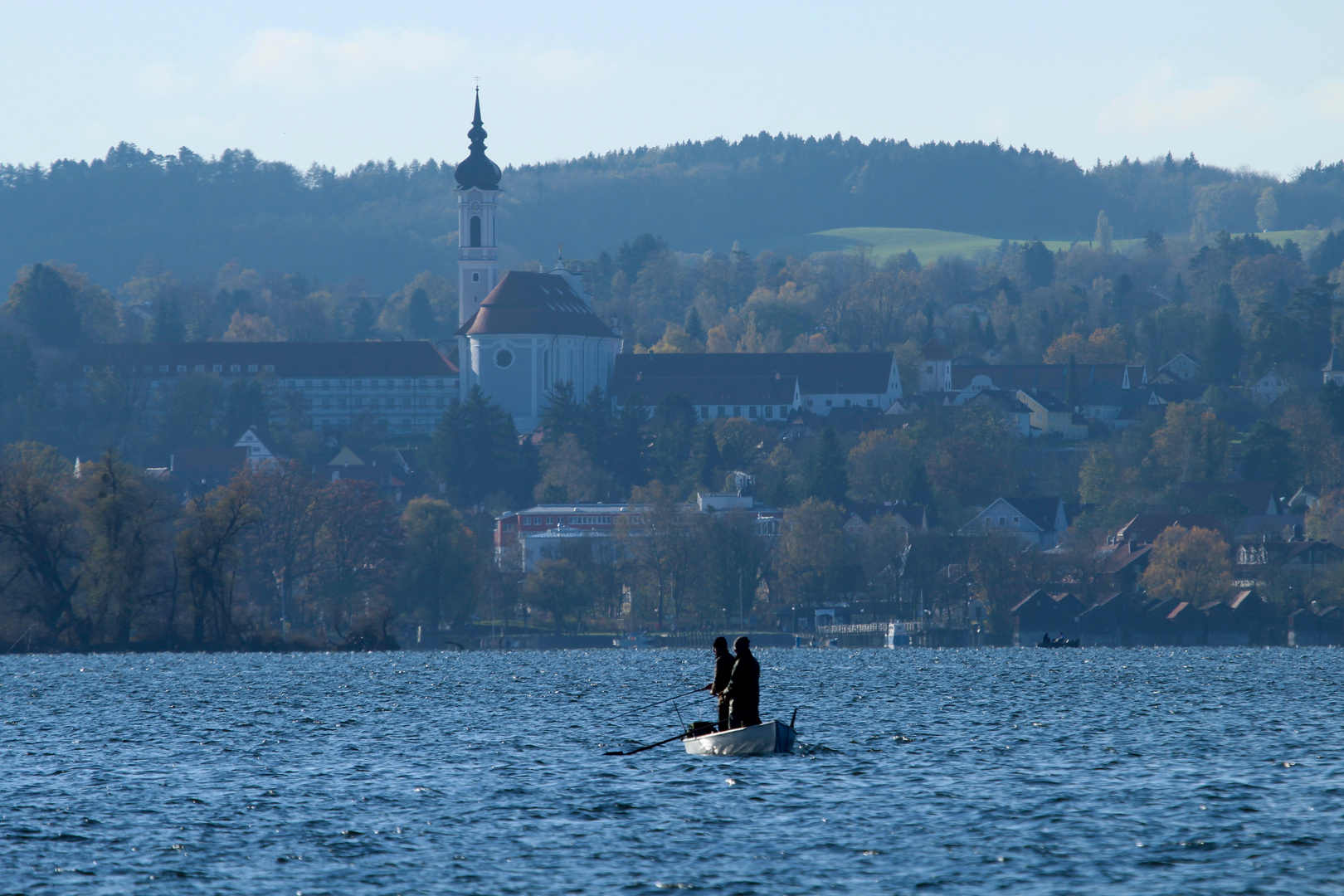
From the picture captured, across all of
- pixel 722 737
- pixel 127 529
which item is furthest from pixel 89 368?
pixel 722 737

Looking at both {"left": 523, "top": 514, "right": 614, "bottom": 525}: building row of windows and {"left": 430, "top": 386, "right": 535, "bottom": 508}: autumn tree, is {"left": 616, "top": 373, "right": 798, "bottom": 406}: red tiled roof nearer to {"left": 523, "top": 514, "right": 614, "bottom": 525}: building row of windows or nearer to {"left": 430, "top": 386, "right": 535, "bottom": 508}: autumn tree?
{"left": 430, "top": 386, "right": 535, "bottom": 508}: autumn tree

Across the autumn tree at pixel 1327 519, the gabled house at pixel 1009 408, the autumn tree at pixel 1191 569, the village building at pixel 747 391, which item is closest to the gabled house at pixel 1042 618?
the autumn tree at pixel 1191 569

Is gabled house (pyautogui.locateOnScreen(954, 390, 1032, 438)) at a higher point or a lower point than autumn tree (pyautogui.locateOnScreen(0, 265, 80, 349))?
lower

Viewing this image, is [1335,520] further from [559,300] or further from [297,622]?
[559,300]

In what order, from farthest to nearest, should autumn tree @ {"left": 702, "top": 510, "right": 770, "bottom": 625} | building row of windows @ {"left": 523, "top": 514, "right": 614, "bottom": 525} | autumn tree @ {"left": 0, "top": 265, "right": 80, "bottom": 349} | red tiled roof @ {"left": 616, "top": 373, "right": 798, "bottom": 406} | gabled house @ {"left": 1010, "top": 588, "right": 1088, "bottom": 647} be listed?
autumn tree @ {"left": 0, "top": 265, "right": 80, "bottom": 349}, red tiled roof @ {"left": 616, "top": 373, "right": 798, "bottom": 406}, building row of windows @ {"left": 523, "top": 514, "right": 614, "bottom": 525}, autumn tree @ {"left": 702, "top": 510, "right": 770, "bottom": 625}, gabled house @ {"left": 1010, "top": 588, "right": 1088, "bottom": 647}

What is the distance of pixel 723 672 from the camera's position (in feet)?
124

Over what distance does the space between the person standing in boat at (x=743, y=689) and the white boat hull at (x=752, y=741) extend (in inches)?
7.3

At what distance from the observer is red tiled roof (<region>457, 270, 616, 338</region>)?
189 metres

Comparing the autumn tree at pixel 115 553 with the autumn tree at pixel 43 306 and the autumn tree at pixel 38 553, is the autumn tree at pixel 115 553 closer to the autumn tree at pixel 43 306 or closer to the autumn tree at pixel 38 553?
the autumn tree at pixel 38 553

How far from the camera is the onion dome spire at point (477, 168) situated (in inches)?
7731

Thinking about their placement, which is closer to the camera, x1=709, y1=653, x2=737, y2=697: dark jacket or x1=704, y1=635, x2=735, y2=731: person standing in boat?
x1=704, y1=635, x2=735, y2=731: person standing in boat

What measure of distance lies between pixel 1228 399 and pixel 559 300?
62.6 metres

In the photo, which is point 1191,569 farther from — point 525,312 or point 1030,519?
point 525,312

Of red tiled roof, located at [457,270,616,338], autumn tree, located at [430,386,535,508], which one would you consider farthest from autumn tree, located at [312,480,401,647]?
red tiled roof, located at [457,270,616,338]
